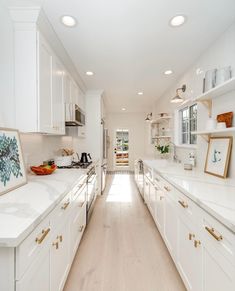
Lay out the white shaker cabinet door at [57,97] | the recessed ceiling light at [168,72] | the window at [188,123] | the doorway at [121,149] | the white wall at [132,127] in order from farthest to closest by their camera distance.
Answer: the doorway at [121,149] → the white wall at [132,127] → the recessed ceiling light at [168,72] → the window at [188,123] → the white shaker cabinet door at [57,97]

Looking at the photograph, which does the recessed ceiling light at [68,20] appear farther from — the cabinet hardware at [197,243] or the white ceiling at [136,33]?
the cabinet hardware at [197,243]

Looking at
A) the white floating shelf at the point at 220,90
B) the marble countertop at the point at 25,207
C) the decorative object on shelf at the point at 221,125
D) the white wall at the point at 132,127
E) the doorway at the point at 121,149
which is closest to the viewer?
the marble countertop at the point at 25,207

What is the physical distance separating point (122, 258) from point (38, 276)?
4.16 ft

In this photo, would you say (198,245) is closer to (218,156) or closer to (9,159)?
(218,156)

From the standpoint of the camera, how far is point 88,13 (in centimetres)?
171

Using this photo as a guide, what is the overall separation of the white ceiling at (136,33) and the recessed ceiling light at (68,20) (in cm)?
5

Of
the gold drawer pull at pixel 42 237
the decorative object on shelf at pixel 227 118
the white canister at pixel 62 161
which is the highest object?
the decorative object on shelf at pixel 227 118

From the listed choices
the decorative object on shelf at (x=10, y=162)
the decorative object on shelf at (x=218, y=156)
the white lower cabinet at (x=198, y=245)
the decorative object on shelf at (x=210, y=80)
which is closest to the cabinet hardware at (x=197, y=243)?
the white lower cabinet at (x=198, y=245)

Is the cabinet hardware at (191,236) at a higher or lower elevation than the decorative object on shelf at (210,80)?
lower

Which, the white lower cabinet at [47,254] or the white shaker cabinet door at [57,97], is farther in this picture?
the white shaker cabinet door at [57,97]

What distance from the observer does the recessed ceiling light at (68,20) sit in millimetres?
1761

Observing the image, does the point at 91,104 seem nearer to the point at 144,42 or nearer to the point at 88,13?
the point at 144,42

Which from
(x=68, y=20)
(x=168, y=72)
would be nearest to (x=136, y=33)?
(x=68, y=20)

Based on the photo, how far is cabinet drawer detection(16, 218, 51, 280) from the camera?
31.5 inches
